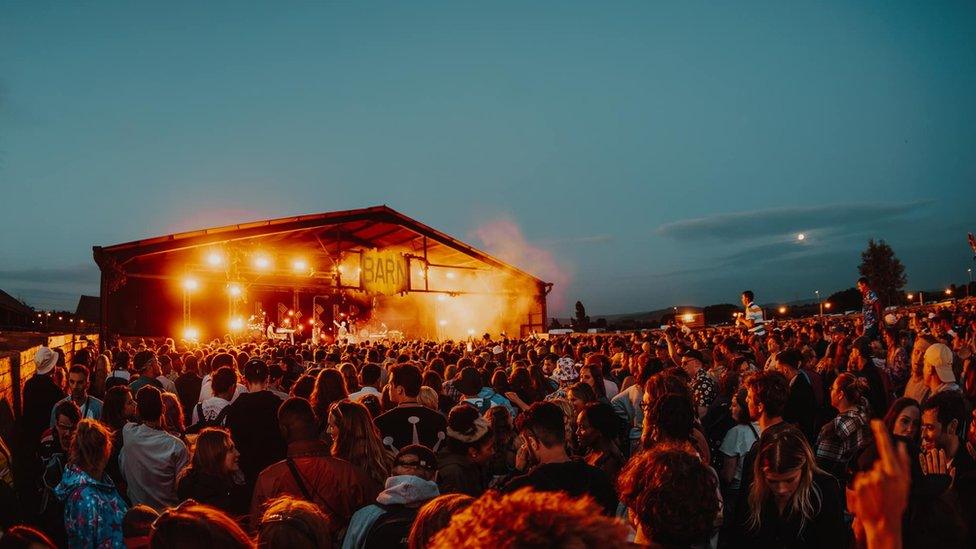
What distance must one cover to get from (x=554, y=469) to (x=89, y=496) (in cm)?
289

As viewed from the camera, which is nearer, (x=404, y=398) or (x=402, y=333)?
(x=404, y=398)

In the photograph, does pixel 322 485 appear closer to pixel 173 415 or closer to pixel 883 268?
pixel 173 415

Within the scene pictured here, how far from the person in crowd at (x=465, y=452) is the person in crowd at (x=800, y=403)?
312 centimetres

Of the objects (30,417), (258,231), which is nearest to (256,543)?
(30,417)

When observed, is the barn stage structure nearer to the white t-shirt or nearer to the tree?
the white t-shirt

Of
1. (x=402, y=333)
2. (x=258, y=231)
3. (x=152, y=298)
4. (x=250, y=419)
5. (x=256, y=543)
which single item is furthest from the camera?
(x=402, y=333)

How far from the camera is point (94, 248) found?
18.8 metres

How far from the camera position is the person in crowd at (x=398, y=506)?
2680mm

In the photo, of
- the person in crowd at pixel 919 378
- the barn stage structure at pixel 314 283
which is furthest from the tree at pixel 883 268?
the person in crowd at pixel 919 378

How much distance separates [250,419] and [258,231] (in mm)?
16597

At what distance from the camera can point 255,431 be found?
4980mm

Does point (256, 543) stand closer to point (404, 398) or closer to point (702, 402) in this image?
point (404, 398)

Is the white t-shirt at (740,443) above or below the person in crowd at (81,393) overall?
below

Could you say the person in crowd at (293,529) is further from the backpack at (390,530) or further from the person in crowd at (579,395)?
the person in crowd at (579,395)
